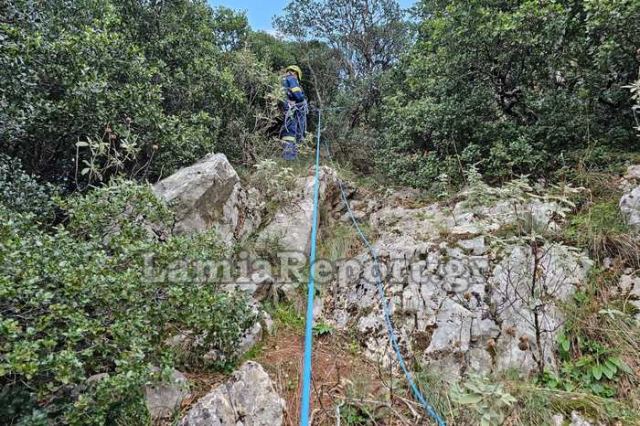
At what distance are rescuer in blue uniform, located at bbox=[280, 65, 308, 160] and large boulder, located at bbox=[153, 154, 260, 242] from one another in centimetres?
174

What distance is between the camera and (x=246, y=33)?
6703mm

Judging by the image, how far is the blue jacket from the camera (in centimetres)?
628

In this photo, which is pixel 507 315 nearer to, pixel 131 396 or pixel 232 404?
pixel 232 404

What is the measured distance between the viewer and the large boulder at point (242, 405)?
1785mm

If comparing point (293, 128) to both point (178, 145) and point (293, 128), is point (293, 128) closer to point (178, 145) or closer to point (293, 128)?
point (293, 128)

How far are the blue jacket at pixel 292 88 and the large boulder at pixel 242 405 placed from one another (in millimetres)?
5216

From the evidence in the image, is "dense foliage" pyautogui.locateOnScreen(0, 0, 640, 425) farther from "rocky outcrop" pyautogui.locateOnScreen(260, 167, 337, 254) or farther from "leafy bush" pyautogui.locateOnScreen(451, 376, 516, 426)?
"rocky outcrop" pyautogui.locateOnScreen(260, 167, 337, 254)

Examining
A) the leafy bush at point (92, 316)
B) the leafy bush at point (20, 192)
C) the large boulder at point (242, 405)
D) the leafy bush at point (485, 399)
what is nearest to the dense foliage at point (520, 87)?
the leafy bush at point (485, 399)

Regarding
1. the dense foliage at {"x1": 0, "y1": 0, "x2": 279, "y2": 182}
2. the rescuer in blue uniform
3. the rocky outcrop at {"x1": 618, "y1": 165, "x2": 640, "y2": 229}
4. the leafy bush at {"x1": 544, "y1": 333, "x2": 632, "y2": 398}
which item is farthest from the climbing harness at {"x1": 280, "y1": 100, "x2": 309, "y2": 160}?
the leafy bush at {"x1": 544, "y1": 333, "x2": 632, "y2": 398}

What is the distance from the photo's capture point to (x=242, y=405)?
187cm

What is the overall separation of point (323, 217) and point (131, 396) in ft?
10.9

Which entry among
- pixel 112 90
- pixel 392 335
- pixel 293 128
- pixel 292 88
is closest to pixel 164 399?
pixel 392 335

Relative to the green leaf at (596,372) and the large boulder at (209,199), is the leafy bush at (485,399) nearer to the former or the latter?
the green leaf at (596,372)

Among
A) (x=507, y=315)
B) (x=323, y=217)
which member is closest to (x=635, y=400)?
(x=507, y=315)
